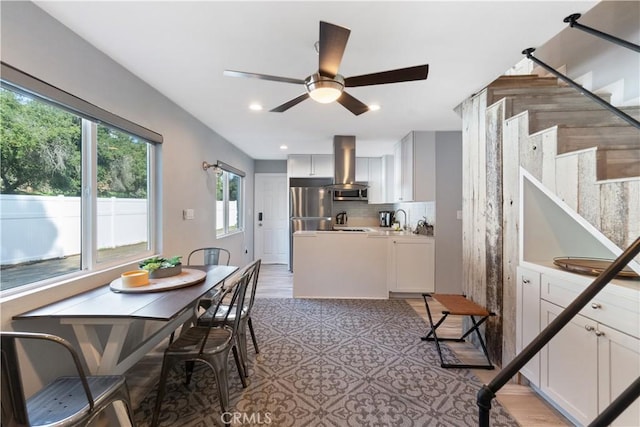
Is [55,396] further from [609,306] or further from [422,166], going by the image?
[422,166]

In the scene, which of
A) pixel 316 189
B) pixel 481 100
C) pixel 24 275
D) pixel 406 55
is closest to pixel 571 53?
pixel 481 100

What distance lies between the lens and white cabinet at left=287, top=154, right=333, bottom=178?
5.70m

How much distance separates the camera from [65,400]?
122 centimetres

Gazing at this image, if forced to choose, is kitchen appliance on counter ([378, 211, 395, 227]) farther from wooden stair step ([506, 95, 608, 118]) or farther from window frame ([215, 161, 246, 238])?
wooden stair step ([506, 95, 608, 118])

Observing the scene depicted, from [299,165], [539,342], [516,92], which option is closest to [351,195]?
[299,165]

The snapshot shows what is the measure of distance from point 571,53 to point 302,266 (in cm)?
386

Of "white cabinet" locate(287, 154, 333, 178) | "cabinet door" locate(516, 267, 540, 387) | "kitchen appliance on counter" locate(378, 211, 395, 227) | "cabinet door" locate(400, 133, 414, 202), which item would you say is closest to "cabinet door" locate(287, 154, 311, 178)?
"white cabinet" locate(287, 154, 333, 178)

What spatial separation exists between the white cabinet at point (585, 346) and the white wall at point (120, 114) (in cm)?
302

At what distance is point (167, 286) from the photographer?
1908 mm

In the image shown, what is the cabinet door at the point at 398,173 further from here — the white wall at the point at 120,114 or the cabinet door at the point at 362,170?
the white wall at the point at 120,114

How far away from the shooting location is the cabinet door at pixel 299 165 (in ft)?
18.7

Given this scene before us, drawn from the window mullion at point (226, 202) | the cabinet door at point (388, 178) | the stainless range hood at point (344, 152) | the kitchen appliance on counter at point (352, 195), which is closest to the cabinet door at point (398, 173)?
the cabinet door at point (388, 178)

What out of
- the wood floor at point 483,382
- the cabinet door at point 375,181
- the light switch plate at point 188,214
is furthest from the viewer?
the cabinet door at point 375,181

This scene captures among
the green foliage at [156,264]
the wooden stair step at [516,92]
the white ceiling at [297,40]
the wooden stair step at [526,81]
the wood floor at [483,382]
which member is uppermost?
the wooden stair step at [526,81]
